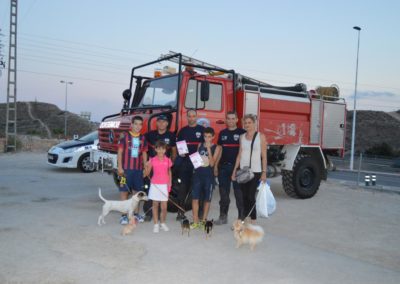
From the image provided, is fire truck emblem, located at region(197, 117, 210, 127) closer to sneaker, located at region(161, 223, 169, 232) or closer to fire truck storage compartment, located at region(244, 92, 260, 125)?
fire truck storage compartment, located at region(244, 92, 260, 125)

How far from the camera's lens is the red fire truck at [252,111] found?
691cm

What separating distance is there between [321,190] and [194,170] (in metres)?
5.70

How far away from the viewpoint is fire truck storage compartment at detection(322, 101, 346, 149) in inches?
366

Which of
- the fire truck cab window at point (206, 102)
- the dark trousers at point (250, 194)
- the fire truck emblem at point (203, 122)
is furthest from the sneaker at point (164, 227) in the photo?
the fire truck cab window at point (206, 102)

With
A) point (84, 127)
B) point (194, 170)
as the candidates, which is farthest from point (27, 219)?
point (84, 127)

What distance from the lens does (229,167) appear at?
5.91 m

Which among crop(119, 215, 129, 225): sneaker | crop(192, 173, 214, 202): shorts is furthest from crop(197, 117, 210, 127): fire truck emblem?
crop(119, 215, 129, 225): sneaker

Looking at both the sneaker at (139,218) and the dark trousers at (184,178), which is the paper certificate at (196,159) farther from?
the sneaker at (139,218)

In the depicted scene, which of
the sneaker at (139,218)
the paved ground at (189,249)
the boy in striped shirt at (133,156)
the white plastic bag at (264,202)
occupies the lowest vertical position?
the paved ground at (189,249)

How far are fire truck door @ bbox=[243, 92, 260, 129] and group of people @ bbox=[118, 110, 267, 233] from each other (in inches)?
71.8

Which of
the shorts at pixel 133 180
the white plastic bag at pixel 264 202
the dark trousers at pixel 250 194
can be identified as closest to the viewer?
the white plastic bag at pixel 264 202

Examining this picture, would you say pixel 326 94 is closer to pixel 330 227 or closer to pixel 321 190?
pixel 321 190

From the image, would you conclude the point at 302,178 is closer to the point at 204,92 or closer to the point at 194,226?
the point at 204,92

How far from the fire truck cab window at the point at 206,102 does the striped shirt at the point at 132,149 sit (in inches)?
47.8
